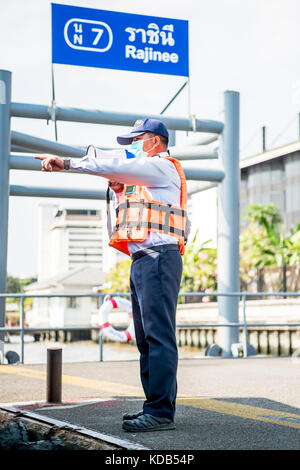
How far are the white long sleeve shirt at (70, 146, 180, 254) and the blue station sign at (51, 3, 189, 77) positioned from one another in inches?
285

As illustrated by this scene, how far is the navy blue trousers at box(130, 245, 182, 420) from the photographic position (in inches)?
160

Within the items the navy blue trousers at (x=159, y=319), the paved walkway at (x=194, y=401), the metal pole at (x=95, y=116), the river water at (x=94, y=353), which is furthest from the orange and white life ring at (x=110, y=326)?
the river water at (x=94, y=353)

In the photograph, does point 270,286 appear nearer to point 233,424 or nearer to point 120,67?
point 120,67

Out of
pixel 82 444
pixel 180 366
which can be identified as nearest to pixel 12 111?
pixel 180 366

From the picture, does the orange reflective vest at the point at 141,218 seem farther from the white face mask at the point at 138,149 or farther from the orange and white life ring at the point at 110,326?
→ the orange and white life ring at the point at 110,326

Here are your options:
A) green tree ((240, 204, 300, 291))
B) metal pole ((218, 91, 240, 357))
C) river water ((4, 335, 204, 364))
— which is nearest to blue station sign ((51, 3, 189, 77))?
metal pole ((218, 91, 240, 357))

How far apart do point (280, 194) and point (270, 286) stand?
2643cm

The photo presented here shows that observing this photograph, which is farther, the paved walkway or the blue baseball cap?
the blue baseball cap

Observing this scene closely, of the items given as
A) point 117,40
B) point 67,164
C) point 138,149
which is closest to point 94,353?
point 117,40

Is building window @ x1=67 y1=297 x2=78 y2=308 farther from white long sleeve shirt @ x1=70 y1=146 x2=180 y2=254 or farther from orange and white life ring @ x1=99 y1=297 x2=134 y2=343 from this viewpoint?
white long sleeve shirt @ x1=70 y1=146 x2=180 y2=254

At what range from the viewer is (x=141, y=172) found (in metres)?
4.10

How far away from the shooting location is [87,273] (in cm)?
6744

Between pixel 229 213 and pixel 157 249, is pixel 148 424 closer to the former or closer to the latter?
pixel 157 249

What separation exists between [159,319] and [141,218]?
597 millimetres
